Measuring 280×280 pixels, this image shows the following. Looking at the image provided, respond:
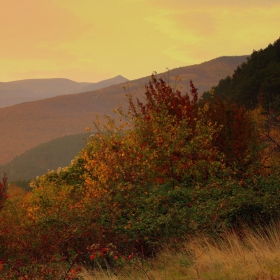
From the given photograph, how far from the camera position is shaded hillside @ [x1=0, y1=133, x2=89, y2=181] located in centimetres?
16562

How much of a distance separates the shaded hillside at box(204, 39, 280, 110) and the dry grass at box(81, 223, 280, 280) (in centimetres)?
2514

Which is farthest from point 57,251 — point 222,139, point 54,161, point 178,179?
point 54,161

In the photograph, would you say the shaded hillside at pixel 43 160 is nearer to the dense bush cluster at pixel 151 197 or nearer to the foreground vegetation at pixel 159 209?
the dense bush cluster at pixel 151 197

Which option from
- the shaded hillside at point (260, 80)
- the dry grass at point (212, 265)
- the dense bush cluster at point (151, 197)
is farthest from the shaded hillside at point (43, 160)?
the dry grass at point (212, 265)

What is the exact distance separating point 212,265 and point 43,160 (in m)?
174

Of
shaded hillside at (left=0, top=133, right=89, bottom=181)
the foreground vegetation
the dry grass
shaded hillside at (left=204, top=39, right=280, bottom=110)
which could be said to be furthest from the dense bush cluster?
shaded hillside at (left=0, top=133, right=89, bottom=181)

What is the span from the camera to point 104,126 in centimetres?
2002

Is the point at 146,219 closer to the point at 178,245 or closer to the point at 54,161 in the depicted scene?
the point at 178,245

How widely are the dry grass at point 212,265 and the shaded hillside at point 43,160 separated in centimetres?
15695

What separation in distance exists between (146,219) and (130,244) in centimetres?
78

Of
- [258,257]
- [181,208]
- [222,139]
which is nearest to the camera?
[258,257]

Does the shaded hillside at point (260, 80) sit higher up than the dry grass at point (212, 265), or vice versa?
the shaded hillside at point (260, 80)

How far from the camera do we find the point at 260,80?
44906 millimetres

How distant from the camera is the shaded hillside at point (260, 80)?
4053 centimetres
